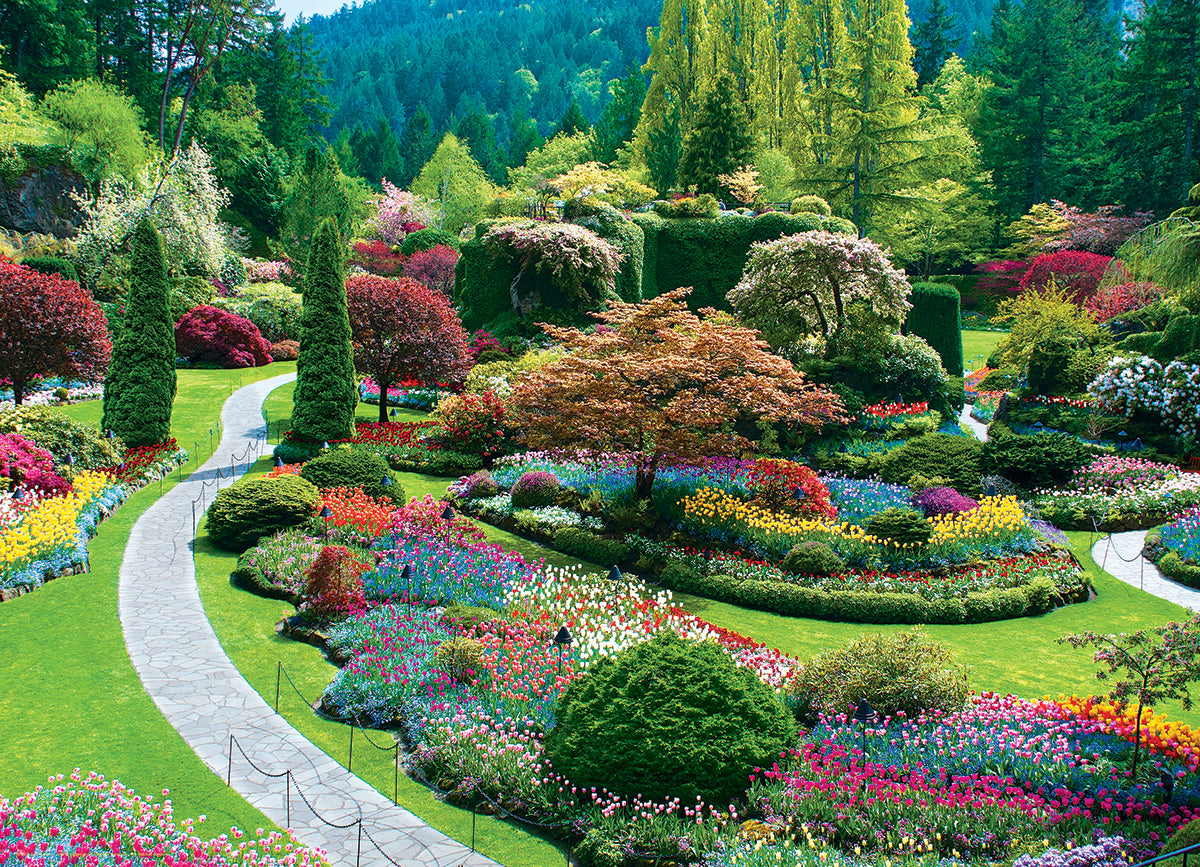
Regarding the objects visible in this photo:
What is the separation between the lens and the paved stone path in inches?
549

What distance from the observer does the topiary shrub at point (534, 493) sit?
17562 mm

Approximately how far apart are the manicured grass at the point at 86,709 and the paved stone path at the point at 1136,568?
14104mm

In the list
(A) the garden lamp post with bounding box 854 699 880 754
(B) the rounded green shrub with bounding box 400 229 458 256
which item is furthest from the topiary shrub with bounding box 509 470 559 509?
(B) the rounded green shrub with bounding box 400 229 458 256

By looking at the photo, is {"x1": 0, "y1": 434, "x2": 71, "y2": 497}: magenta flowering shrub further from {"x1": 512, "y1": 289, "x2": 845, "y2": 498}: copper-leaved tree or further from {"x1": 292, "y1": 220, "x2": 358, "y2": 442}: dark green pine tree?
{"x1": 512, "y1": 289, "x2": 845, "y2": 498}: copper-leaved tree

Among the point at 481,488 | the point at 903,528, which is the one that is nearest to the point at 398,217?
the point at 481,488

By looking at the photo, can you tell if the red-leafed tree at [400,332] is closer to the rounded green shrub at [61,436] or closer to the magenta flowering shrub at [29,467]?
the rounded green shrub at [61,436]

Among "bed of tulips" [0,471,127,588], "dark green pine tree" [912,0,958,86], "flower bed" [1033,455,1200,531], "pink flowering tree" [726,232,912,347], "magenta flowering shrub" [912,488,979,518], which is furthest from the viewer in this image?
"dark green pine tree" [912,0,958,86]

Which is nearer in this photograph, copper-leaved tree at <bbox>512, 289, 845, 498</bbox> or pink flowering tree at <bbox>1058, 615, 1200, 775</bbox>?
pink flowering tree at <bbox>1058, 615, 1200, 775</bbox>

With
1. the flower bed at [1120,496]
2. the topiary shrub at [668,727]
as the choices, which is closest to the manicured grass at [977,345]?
the flower bed at [1120,496]

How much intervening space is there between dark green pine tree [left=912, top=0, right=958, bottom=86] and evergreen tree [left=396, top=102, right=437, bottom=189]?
4914 cm

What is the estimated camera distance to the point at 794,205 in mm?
34812

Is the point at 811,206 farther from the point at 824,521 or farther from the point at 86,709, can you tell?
the point at 86,709

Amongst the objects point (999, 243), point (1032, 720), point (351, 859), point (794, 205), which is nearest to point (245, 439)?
point (351, 859)

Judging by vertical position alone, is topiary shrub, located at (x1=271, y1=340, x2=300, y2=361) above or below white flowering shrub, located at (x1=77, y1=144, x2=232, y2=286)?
below
